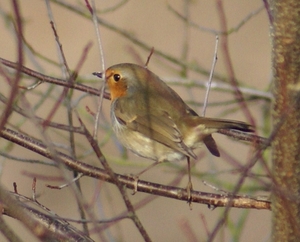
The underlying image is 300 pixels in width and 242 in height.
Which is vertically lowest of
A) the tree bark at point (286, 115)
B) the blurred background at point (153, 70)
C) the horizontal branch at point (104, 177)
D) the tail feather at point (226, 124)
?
the tree bark at point (286, 115)

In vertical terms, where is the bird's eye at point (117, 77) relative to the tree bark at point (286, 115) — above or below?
above

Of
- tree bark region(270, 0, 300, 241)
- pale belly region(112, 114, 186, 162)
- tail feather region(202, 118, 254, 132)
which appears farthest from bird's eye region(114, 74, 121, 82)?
tree bark region(270, 0, 300, 241)

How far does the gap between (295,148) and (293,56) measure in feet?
0.83

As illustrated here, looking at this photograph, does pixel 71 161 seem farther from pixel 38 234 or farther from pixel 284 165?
pixel 284 165

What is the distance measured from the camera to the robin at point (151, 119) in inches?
148

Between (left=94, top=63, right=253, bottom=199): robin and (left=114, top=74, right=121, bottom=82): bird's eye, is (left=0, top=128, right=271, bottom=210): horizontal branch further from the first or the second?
(left=114, top=74, right=121, bottom=82): bird's eye

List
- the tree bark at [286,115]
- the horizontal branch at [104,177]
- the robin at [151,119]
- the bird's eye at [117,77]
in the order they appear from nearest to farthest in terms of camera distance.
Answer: the tree bark at [286,115], the horizontal branch at [104,177], the robin at [151,119], the bird's eye at [117,77]

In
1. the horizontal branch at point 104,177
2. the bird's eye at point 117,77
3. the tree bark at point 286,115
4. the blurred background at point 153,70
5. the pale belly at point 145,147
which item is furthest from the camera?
the blurred background at point 153,70

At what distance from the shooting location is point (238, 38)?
9.16m

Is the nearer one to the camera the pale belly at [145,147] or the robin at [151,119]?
the robin at [151,119]

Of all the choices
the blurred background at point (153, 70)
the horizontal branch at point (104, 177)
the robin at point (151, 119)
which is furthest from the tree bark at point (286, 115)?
the blurred background at point (153, 70)

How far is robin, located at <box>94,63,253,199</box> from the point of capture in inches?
148

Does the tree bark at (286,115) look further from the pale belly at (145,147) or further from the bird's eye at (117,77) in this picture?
the bird's eye at (117,77)

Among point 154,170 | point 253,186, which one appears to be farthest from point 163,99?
point 154,170
